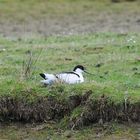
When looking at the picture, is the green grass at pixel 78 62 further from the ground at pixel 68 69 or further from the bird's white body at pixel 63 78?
the bird's white body at pixel 63 78

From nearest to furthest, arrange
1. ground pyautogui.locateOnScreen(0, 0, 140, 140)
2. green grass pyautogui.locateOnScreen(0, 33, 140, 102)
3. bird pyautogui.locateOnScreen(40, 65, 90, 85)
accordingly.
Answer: ground pyautogui.locateOnScreen(0, 0, 140, 140) → green grass pyautogui.locateOnScreen(0, 33, 140, 102) → bird pyautogui.locateOnScreen(40, 65, 90, 85)

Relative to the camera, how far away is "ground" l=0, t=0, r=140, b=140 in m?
Answer: 10.2

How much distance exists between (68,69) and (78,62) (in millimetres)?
767

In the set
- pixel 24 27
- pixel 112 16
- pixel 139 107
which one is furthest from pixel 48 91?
pixel 112 16

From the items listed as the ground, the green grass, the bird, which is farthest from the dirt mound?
the bird

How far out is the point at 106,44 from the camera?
1569cm

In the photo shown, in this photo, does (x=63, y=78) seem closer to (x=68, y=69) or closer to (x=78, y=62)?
(x=68, y=69)

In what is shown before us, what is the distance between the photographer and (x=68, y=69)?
42.8ft

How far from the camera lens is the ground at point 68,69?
10242mm

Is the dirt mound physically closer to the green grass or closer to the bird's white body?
the green grass

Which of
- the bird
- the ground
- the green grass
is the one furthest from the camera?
the bird

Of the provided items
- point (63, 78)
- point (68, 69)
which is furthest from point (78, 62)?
point (63, 78)

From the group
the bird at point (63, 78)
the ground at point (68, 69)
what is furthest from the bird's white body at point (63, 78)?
the ground at point (68, 69)

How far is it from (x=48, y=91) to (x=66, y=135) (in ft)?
2.89
